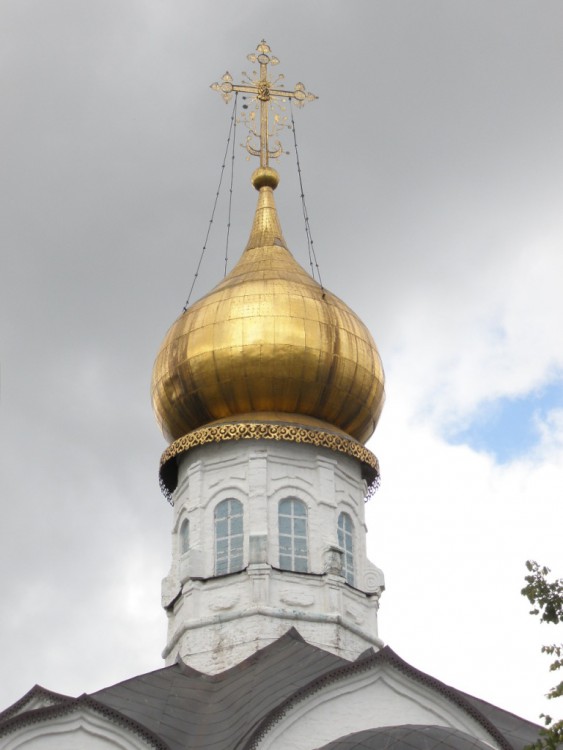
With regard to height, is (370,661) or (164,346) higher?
(164,346)

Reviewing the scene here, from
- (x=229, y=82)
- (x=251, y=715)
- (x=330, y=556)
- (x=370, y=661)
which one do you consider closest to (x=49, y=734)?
(x=251, y=715)

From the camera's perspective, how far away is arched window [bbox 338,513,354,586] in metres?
16.0

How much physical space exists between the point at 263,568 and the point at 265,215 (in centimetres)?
556

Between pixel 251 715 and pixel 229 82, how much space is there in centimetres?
988

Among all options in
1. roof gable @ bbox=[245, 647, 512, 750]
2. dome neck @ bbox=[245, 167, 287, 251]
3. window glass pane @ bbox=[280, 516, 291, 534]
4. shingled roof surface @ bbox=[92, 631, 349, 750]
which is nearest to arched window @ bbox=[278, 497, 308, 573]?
window glass pane @ bbox=[280, 516, 291, 534]

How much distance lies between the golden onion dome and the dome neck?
50.1 inches

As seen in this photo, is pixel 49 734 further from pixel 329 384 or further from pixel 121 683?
pixel 329 384

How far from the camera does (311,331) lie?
16.5 metres

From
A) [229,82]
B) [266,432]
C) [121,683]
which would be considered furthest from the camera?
[229,82]

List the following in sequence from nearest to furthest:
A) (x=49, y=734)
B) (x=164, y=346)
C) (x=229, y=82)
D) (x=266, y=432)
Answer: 1. (x=49, y=734)
2. (x=266, y=432)
3. (x=164, y=346)
4. (x=229, y=82)

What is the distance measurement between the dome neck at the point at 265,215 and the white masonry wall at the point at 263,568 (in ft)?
11.1

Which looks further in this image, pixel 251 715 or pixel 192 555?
pixel 192 555

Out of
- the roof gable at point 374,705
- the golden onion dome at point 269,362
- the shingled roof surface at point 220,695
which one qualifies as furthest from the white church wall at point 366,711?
the golden onion dome at point 269,362

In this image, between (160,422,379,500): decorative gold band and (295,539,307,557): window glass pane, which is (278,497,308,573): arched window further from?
(160,422,379,500): decorative gold band
